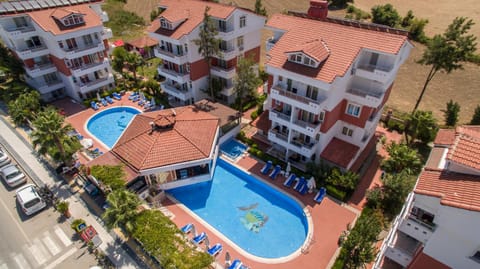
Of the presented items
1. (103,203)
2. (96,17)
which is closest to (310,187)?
(103,203)

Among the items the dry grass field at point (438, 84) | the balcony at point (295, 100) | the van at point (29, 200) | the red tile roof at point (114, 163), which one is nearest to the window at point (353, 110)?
the balcony at point (295, 100)

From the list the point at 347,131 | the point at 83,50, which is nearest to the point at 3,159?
the point at 83,50

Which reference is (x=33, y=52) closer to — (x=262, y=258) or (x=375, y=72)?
(x=262, y=258)

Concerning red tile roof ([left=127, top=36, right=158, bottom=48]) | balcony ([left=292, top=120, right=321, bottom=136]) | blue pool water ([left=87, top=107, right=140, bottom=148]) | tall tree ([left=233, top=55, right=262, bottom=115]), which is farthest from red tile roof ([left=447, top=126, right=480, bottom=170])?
red tile roof ([left=127, top=36, right=158, bottom=48])

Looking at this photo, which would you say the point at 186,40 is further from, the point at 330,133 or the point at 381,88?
the point at 381,88

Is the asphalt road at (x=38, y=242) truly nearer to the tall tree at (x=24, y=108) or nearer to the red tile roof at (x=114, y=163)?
the red tile roof at (x=114, y=163)
